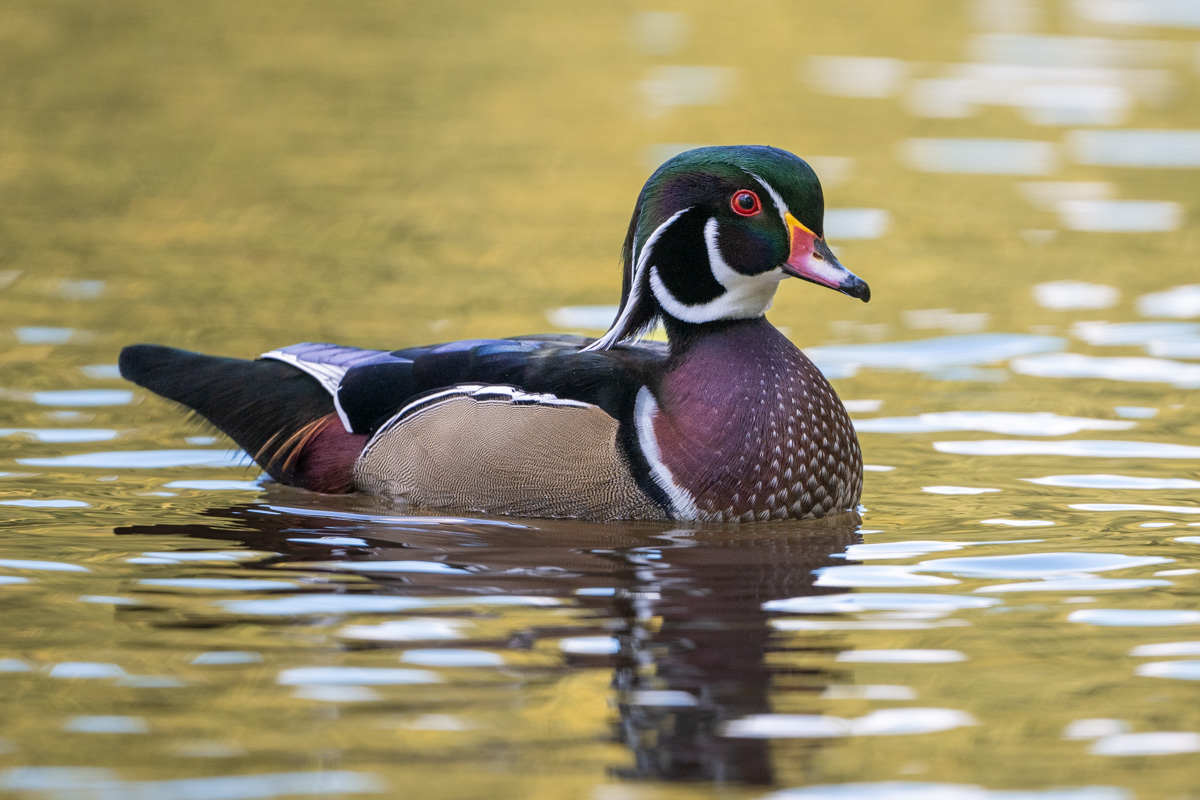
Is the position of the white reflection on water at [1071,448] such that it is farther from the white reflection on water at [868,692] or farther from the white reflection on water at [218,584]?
the white reflection on water at [218,584]

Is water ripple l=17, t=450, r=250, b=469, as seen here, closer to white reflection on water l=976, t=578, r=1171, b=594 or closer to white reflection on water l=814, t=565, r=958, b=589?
white reflection on water l=814, t=565, r=958, b=589

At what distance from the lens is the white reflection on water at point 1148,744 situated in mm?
5168

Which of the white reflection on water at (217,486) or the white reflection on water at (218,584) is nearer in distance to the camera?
the white reflection on water at (218,584)

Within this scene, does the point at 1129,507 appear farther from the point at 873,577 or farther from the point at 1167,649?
the point at 1167,649

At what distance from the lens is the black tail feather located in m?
8.08

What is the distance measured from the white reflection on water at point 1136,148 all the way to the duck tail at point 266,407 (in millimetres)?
9780

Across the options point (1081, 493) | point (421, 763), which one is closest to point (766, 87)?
point (1081, 493)

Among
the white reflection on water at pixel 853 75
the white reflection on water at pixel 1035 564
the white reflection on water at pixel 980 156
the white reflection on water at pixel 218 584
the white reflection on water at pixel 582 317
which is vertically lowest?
the white reflection on water at pixel 1035 564

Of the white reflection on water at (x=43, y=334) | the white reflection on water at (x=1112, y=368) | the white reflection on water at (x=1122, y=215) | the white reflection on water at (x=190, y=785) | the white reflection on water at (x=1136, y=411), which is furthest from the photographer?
the white reflection on water at (x=1122, y=215)

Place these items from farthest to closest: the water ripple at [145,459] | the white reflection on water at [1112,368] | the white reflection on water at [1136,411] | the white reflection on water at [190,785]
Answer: the white reflection on water at [1112,368] → the white reflection on water at [1136,411] → the water ripple at [145,459] → the white reflection on water at [190,785]

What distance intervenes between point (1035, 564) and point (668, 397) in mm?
1578

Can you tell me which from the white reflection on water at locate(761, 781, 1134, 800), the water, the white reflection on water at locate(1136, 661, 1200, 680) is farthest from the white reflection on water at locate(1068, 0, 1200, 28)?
the white reflection on water at locate(761, 781, 1134, 800)

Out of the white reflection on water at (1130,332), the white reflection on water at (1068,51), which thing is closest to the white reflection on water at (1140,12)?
the white reflection on water at (1068,51)

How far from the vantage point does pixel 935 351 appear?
1063cm
